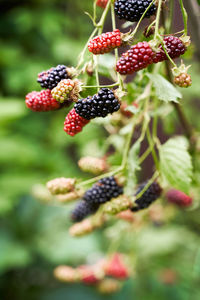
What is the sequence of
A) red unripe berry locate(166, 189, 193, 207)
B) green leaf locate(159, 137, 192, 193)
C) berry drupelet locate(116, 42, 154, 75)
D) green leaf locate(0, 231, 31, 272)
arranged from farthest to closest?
green leaf locate(0, 231, 31, 272) < red unripe berry locate(166, 189, 193, 207) < green leaf locate(159, 137, 192, 193) < berry drupelet locate(116, 42, 154, 75)

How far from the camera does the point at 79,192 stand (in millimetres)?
534

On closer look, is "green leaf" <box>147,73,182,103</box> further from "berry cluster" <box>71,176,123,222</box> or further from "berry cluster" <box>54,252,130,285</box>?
"berry cluster" <box>54,252,130,285</box>

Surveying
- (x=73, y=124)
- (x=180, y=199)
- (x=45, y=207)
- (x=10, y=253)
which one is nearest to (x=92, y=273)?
(x=180, y=199)

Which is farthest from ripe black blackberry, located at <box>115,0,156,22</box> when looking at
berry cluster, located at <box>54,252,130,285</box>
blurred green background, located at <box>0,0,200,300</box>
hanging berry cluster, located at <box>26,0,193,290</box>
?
berry cluster, located at <box>54,252,130,285</box>

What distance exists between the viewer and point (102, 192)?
0.50 meters

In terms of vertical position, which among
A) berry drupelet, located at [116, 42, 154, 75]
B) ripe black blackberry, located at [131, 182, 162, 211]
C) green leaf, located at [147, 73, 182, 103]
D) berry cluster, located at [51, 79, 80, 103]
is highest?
berry drupelet, located at [116, 42, 154, 75]

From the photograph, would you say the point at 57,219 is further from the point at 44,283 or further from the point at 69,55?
the point at 69,55

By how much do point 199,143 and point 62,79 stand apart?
14.2 inches

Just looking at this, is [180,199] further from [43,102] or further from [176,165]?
[43,102]

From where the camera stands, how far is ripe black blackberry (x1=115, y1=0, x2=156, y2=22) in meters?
0.38

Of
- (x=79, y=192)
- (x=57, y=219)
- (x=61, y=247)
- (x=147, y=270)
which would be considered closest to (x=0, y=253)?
(x=61, y=247)

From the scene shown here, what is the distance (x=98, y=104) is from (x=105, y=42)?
7 centimetres

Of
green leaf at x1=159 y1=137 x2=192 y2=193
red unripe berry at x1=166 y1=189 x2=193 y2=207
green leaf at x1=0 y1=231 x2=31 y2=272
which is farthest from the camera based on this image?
green leaf at x1=0 y1=231 x2=31 y2=272

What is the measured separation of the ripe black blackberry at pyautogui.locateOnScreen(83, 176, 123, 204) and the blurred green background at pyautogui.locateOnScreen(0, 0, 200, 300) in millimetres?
265
